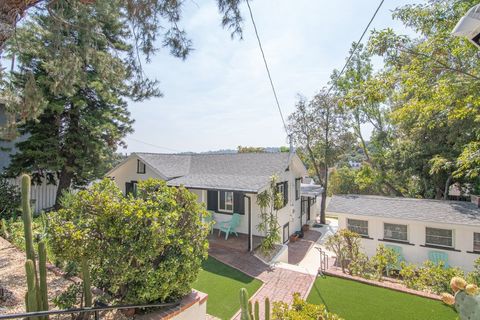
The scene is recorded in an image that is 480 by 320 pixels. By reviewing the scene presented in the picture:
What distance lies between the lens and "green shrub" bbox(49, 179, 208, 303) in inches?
177

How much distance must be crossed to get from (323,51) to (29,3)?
8349 millimetres

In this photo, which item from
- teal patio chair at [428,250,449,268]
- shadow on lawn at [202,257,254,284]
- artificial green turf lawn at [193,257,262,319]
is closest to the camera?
artificial green turf lawn at [193,257,262,319]

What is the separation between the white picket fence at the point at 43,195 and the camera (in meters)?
16.2

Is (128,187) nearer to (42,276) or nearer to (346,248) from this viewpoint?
(346,248)

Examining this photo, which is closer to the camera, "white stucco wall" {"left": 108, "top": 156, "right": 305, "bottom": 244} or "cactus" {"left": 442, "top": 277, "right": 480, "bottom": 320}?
"cactus" {"left": 442, "top": 277, "right": 480, "bottom": 320}

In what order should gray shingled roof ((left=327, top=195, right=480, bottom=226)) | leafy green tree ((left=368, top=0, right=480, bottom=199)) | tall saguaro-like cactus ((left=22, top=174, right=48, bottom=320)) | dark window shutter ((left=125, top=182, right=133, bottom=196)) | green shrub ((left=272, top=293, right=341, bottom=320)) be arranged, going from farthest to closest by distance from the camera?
1. dark window shutter ((left=125, top=182, right=133, bottom=196))
2. gray shingled roof ((left=327, top=195, right=480, bottom=226))
3. leafy green tree ((left=368, top=0, right=480, bottom=199))
4. green shrub ((left=272, top=293, right=341, bottom=320))
5. tall saguaro-like cactus ((left=22, top=174, right=48, bottom=320))

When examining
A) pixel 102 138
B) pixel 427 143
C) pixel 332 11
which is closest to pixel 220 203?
pixel 102 138

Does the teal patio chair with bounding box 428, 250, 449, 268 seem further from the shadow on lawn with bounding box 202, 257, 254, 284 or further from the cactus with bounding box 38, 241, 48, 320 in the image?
the cactus with bounding box 38, 241, 48, 320

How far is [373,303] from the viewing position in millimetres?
7859

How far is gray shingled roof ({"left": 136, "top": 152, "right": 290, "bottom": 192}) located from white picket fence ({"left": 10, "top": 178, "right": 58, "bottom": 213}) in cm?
631

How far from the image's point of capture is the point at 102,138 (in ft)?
52.3

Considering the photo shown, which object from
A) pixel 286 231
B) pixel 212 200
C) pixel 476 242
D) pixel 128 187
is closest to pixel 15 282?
pixel 212 200

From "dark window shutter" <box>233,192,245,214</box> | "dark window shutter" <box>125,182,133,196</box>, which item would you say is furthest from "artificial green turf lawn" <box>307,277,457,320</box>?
"dark window shutter" <box>125,182,133,196</box>

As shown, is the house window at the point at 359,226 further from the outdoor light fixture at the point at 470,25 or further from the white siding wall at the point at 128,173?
the white siding wall at the point at 128,173
